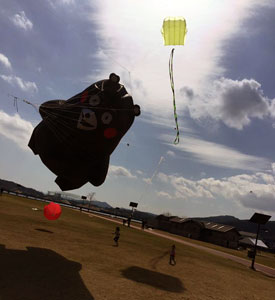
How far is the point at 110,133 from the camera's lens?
479 inches

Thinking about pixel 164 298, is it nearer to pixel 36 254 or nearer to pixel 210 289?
pixel 210 289

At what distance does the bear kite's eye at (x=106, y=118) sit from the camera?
1197cm

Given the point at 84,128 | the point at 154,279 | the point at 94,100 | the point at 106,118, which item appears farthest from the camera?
the point at 154,279

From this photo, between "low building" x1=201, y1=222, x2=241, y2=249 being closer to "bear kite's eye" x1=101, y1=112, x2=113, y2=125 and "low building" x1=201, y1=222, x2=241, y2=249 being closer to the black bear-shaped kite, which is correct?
the black bear-shaped kite

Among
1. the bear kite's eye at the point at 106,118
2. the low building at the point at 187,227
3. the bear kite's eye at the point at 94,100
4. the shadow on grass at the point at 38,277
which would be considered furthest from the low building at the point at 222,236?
the bear kite's eye at the point at 94,100

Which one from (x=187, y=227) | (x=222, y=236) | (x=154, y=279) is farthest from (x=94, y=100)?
(x=187, y=227)

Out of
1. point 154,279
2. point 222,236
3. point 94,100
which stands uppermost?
point 94,100

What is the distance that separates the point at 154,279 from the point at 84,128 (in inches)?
349

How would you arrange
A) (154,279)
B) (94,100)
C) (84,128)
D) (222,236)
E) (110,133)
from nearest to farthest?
(84,128), (110,133), (94,100), (154,279), (222,236)

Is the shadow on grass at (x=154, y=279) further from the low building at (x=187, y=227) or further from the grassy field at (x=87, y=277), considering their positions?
the low building at (x=187, y=227)

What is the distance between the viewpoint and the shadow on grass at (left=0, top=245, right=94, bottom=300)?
934cm

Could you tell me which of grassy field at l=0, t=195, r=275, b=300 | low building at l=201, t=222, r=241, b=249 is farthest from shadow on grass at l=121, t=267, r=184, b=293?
low building at l=201, t=222, r=241, b=249

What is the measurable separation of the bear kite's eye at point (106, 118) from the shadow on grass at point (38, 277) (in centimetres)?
683

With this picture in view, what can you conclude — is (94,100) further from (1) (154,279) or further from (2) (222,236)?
(2) (222,236)
